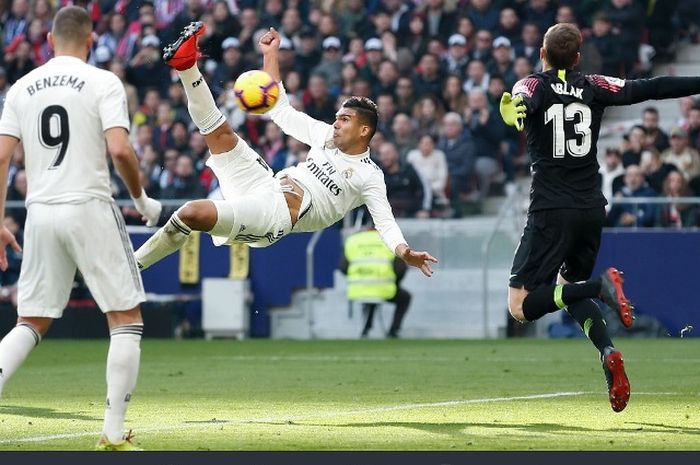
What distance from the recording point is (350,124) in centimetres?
1083

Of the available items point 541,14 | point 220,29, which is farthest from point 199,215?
point 220,29

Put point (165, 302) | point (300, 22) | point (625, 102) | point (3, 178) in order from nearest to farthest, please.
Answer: point (3, 178)
point (625, 102)
point (165, 302)
point (300, 22)

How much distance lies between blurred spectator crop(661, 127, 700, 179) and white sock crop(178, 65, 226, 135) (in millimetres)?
10350

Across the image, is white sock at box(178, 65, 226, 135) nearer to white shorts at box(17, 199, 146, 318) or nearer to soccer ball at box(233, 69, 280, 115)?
soccer ball at box(233, 69, 280, 115)

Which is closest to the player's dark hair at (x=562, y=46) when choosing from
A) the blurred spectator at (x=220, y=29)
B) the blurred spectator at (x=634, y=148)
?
the blurred spectator at (x=634, y=148)

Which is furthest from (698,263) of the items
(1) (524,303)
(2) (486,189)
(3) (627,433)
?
(3) (627,433)

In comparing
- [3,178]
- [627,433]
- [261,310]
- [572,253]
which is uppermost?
[3,178]

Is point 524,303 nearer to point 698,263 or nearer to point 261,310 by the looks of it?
point 698,263

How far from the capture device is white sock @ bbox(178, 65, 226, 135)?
10.2 meters

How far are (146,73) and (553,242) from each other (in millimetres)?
15975

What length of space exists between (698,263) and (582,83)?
9958 mm

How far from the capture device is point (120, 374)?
7.39 metres

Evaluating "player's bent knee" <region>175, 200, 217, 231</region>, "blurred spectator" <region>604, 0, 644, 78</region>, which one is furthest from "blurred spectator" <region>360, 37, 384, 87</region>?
"player's bent knee" <region>175, 200, 217, 231</region>

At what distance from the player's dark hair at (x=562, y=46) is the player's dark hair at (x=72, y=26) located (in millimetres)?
3399
